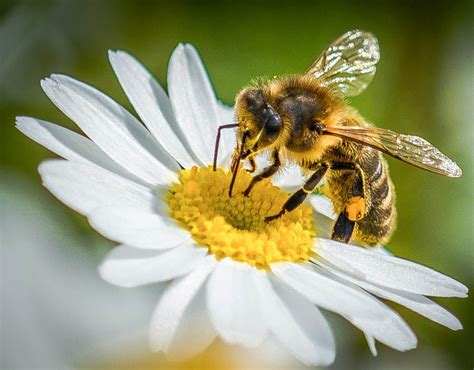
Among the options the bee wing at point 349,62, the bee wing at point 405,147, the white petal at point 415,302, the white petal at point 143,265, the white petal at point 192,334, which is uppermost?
the bee wing at point 349,62

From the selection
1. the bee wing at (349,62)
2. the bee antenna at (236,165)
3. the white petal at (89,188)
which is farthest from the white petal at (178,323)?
the bee wing at (349,62)

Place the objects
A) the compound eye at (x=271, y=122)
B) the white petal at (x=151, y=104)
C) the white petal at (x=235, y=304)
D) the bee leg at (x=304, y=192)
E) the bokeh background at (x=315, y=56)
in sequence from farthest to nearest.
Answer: the bokeh background at (x=315, y=56), the white petal at (x=151, y=104), the bee leg at (x=304, y=192), the compound eye at (x=271, y=122), the white petal at (x=235, y=304)

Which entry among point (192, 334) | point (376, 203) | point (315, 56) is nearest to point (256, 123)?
point (376, 203)

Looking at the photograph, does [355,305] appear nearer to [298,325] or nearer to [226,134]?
[298,325]

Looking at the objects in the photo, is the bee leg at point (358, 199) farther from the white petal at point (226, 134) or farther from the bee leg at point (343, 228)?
the white petal at point (226, 134)

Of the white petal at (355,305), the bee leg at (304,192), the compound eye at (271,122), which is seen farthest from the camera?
the bee leg at (304,192)

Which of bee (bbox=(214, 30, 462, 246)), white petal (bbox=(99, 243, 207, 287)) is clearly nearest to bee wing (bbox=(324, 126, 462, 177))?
bee (bbox=(214, 30, 462, 246))

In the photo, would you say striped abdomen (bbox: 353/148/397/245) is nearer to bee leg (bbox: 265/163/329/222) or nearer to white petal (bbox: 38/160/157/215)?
bee leg (bbox: 265/163/329/222)
